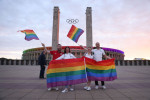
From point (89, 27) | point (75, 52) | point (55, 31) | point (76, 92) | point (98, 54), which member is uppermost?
point (89, 27)

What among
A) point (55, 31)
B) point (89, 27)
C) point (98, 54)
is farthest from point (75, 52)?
point (98, 54)

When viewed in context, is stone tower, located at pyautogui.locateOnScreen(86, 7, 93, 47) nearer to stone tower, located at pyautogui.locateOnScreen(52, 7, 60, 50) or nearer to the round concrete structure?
stone tower, located at pyautogui.locateOnScreen(52, 7, 60, 50)

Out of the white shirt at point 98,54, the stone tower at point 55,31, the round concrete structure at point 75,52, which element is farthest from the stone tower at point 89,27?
the white shirt at point 98,54

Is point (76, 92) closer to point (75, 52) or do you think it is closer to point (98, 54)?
point (98, 54)

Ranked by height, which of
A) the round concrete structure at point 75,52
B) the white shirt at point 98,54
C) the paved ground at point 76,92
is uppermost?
the round concrete structure at point 75,52

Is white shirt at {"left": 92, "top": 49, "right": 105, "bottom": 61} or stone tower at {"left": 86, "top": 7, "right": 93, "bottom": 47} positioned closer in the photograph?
white shirt at {"left": 92, "top": 49, "right": 105, "bottom": 61}

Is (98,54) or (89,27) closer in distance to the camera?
(98,54)

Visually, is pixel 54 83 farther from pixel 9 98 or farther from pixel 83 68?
pixel 9 98

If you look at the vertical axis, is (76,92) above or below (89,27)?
below

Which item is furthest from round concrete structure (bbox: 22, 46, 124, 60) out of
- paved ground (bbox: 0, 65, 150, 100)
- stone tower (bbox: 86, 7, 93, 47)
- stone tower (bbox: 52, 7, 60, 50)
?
paved ground (bbox: 0, 65, 150, 100)

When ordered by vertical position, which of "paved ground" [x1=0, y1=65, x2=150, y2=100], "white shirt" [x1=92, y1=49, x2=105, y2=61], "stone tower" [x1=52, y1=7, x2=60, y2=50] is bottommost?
"paved ground" [x1=0, y1=65, x2=150, y2=100]

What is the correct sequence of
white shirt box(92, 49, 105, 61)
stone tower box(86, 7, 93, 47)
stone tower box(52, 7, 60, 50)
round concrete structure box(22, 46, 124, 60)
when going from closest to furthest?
white shirt box(92, 49, 105, 61)
stone tower box(86, 7, 93, 47)
stone tower box(52, 7, 60, 50)
round concrete structure box(22, 46, 124, 60)

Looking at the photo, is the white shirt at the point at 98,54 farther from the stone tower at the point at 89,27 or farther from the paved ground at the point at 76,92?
the stone tower at the point at 89,27

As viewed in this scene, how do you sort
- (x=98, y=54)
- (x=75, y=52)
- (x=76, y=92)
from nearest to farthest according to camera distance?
(x=76, y=92)
(x=98, y=54)
(x=75, y=52)
